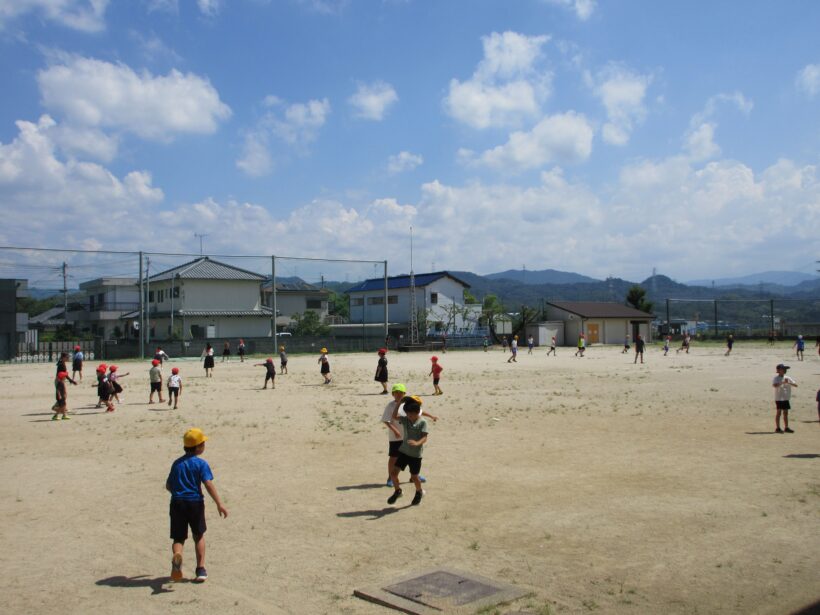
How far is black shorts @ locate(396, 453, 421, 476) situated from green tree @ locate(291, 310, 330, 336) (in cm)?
5772

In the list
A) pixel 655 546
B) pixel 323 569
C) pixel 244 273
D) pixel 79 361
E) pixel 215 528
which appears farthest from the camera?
pixel 244 273

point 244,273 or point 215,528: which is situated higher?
point 244,273

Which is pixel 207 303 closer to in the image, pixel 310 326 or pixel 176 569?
pixel 310 326

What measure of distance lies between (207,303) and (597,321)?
36.2 meters

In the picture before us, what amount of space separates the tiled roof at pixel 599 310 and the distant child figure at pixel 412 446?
58.4 m

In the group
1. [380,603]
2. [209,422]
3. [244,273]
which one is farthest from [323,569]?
[244,273]

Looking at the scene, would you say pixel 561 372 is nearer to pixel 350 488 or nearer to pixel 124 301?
pixel 350 488

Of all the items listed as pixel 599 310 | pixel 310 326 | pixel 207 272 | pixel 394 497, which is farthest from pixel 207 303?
pixel 394 497

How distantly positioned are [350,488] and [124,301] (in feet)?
220

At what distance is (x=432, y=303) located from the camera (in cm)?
6788

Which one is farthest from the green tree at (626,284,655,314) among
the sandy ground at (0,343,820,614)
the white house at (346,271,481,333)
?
the sandy ground at (0,343,820,614)

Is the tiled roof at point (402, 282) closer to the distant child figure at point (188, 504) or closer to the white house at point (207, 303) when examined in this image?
the white house at point (207, 303)

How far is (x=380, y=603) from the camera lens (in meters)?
5.96

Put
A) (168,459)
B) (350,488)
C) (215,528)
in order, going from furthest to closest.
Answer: (168,459), (350,488), (215,528)
